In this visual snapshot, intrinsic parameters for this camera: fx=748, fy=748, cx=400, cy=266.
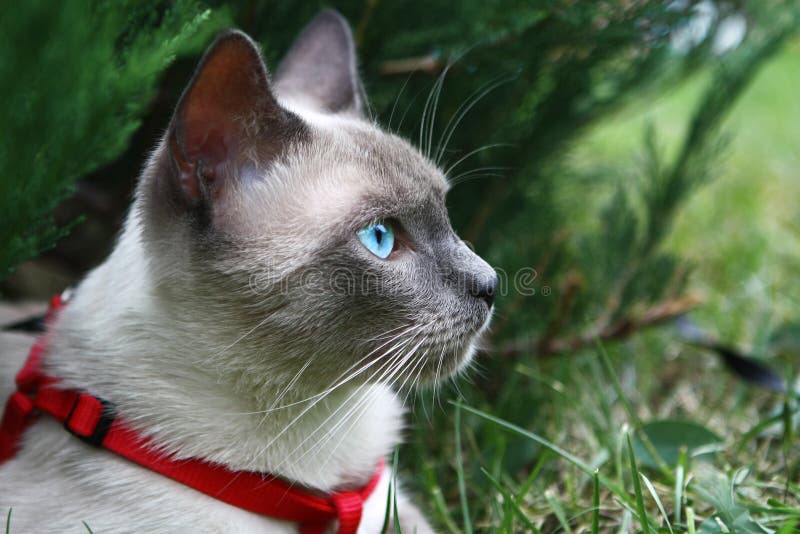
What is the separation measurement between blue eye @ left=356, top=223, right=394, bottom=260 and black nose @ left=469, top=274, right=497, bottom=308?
0.58ft

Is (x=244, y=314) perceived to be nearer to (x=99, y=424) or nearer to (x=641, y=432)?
(x=99, y=424)

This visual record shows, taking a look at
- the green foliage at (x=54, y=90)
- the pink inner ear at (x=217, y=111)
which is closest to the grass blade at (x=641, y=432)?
the pink inner ear at (x=217, y=111)

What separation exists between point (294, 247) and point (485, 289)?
385 mm

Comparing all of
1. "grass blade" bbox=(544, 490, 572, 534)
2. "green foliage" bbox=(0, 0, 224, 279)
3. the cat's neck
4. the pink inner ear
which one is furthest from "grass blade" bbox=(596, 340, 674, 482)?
"green foliage" bbox=(0, 0, 224, 279)

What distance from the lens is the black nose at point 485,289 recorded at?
145 cm

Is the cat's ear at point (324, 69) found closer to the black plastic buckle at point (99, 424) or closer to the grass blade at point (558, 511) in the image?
the black plastic buckle at point (99, 424)

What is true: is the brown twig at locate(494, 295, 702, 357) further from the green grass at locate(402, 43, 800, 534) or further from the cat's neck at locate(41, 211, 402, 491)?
the cat's neck at locate(41, 211, 402, 491)

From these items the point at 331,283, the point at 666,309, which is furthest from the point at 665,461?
the point at 331,283

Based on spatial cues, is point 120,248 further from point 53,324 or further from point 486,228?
point 486,228

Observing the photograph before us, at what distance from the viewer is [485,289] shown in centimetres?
146

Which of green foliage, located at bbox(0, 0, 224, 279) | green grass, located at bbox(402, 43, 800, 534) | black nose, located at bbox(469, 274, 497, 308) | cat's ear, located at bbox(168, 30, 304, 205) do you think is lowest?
green grass, located at bbox(402, 43, 800, 534)

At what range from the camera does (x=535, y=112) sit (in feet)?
7.00

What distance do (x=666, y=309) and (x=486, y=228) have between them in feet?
1.84

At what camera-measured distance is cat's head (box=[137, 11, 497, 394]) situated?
128 centimetres
